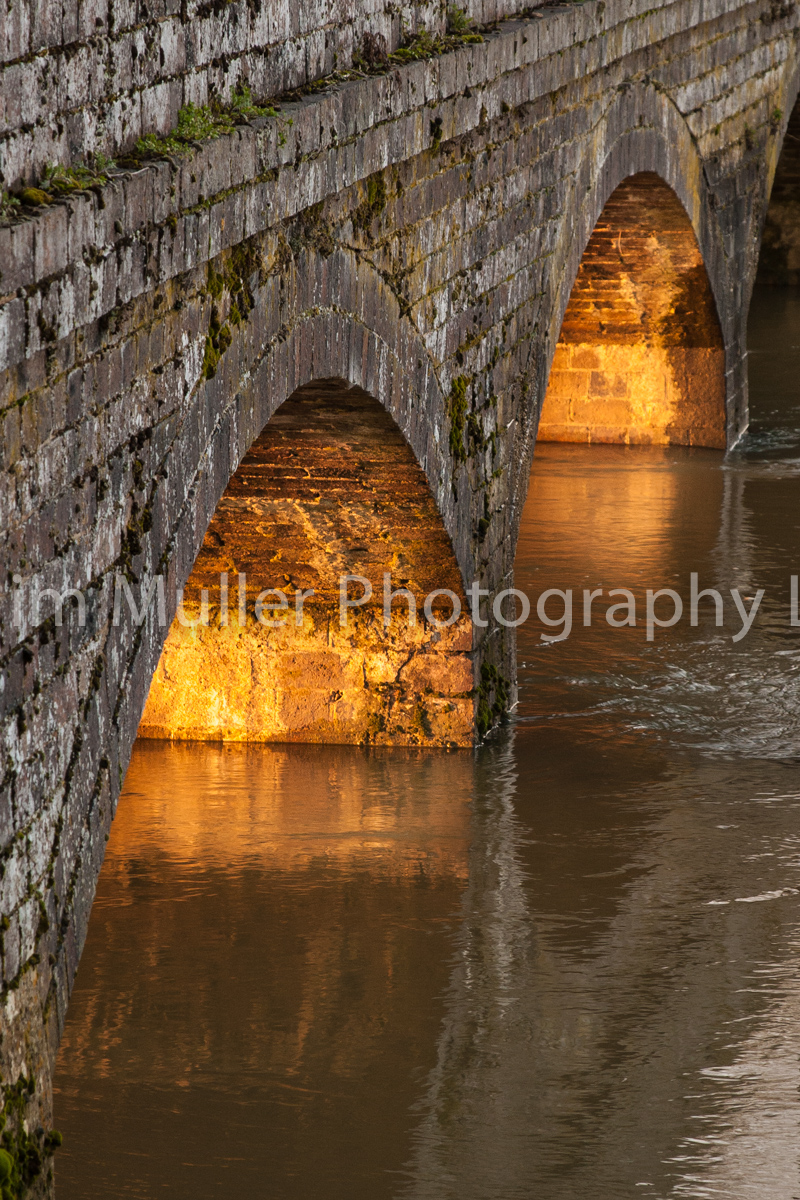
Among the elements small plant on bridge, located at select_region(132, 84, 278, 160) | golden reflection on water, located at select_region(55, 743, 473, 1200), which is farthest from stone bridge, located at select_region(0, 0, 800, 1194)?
golden reflection on water, located at select_region(55, 743, 473, 1200)

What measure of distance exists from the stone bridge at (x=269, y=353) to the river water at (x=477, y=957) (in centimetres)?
61

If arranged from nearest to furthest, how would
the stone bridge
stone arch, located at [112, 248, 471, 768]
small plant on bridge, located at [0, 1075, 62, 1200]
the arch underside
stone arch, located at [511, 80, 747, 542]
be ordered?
small plant on bridge, located at [0, 1075, 62, 1200] < the stone bridge < stone arch, located at [112, 248, 471, 768] < the arch underside < stone arch, located at [511, 80, 747, 542]

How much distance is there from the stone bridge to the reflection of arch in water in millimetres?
640

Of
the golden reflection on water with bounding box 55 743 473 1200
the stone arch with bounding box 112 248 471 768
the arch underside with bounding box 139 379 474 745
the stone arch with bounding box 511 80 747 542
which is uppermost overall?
the stone arch with bounding box 511 80 747 542

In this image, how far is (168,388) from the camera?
407 centimetres

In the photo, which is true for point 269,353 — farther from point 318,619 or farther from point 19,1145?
point 318,619

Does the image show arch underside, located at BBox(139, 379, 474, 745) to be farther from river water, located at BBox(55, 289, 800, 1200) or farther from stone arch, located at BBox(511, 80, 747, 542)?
stone arch, located at BBox(511, 80, 747, 542)

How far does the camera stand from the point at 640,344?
12133 millimetres

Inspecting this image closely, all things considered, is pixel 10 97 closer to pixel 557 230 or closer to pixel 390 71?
pixel 390 71

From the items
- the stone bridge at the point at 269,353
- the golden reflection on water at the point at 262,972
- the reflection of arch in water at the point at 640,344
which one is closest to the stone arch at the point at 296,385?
the stone bridge at the point at 269,353

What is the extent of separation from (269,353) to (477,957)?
1.94 m

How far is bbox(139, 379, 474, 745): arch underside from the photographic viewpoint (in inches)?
250

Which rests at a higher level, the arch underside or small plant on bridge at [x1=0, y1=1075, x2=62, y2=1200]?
the arch underside

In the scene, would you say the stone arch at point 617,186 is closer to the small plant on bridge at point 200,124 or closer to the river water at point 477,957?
the river water at point 477,957
